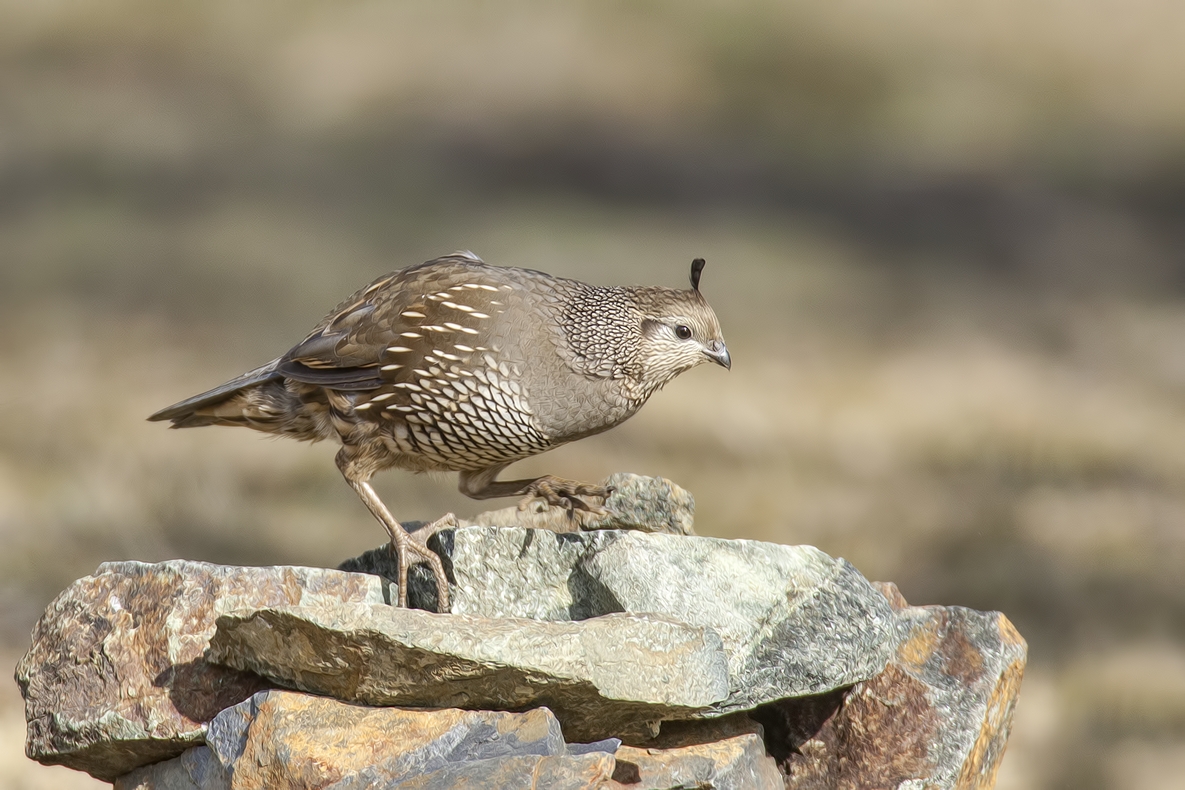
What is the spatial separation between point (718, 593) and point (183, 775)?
1937 mm

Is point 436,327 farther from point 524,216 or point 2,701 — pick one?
point 524,216

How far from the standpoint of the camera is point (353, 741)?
4.04 m

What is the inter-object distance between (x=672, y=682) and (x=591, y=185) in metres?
8.09

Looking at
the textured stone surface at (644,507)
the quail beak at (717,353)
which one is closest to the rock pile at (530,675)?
the textured stone surface at (644,507)

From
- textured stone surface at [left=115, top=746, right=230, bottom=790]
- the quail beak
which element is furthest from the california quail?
textured stone surface at [left=115, top=746, right=230, bottom=790]

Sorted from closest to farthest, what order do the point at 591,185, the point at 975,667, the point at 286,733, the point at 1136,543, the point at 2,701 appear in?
1. the point at 286,733
2. the point at 975,667
3. the point at 2,701
4. the point at 1136,543
5. the point at 591,185

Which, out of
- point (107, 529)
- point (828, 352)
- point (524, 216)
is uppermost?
point (524, 216)

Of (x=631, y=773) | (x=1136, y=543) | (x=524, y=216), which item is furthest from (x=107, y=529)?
(x=1136, y=543)

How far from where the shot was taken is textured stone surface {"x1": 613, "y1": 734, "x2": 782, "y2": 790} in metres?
4.28

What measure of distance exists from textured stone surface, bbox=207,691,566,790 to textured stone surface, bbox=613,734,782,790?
0.48 metres

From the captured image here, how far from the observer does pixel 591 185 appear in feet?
38.3

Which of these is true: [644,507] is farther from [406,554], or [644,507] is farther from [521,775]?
[521,775]

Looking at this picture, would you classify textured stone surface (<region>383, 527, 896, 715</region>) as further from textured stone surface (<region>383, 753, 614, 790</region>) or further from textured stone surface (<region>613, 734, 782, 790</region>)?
textured stone surface (<region>383, 753, 614, 790</region>)

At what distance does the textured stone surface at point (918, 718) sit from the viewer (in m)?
4.75
